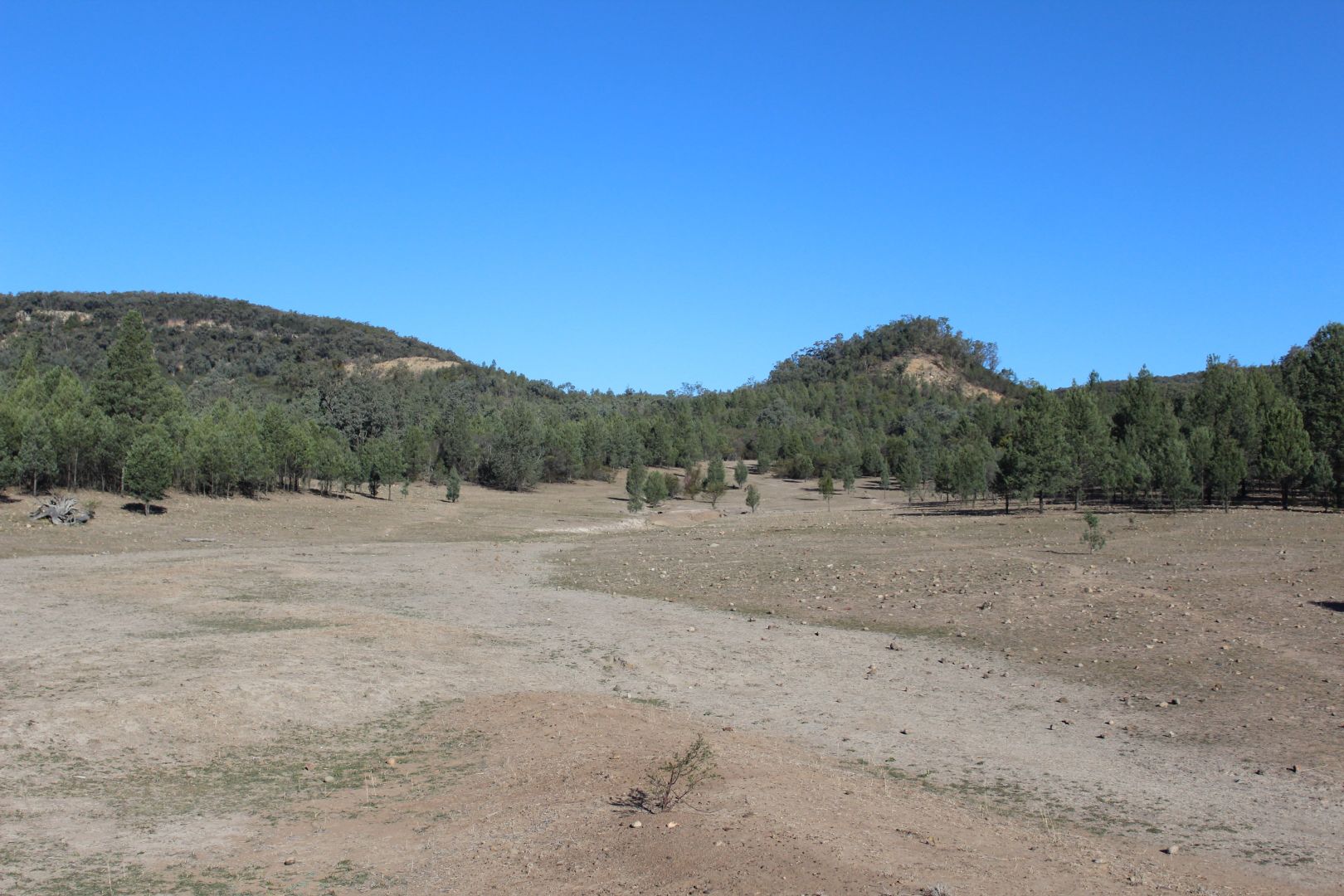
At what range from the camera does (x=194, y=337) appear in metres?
168

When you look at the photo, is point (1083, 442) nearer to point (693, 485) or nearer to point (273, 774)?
point (693, 485)

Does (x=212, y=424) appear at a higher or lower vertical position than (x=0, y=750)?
higher

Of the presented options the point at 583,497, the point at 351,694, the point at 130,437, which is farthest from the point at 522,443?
the point at 351,694

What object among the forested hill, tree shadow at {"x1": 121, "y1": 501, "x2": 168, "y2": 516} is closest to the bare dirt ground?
tree shadow at {"x1": 121, "y1": 501, "x2": 168, "y2": 516}

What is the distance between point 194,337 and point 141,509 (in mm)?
137278

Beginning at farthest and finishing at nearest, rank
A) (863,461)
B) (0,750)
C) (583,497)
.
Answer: (863,461) < (583,497) < (0,750)

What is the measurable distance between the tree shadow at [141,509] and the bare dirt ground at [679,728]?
51.4 ft

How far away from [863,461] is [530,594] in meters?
97.3

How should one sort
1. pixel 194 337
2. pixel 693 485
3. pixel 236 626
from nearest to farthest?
pixel 236 626 → pixel 693 485 → pixel 194 337

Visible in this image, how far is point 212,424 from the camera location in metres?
57.7

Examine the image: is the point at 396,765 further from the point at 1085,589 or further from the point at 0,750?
the point at 1085,589

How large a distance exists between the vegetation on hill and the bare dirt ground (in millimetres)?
24850

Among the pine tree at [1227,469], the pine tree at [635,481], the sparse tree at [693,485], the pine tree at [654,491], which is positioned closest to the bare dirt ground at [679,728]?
the pine tree at [1227,469]

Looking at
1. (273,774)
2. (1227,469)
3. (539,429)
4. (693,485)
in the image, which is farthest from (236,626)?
(539,429)
